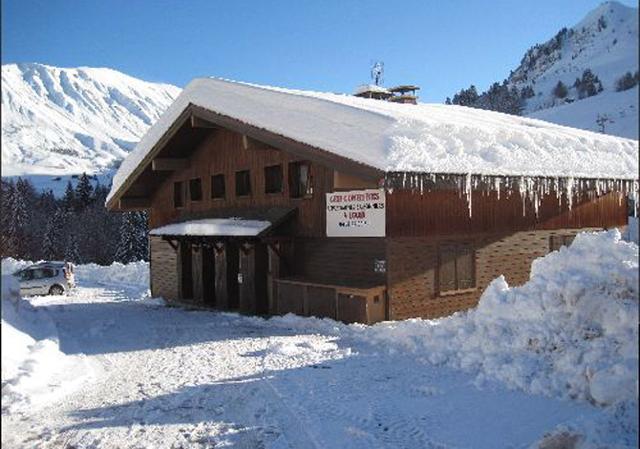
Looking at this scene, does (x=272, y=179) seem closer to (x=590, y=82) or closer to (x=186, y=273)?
(x=186, y=273)

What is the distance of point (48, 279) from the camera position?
903 inches

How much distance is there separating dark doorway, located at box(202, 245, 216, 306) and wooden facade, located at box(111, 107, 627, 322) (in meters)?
0.03

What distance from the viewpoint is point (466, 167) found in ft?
40.1

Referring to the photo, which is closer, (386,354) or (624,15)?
(624,15)

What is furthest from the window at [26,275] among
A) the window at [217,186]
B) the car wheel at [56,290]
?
the window at [217,186]

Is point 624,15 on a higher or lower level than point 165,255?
higher

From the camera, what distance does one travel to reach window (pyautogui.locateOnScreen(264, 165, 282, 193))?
16375 millimetres

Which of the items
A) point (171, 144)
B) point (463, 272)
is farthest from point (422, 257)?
point (171, 144)

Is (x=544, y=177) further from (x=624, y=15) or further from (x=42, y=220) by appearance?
(x=42, y=220)

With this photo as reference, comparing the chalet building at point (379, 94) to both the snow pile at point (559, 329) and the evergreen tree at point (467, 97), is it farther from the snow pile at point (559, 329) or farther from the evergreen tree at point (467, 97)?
the evergreen tree at point (467, 97)

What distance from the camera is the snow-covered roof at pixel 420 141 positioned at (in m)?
12.0

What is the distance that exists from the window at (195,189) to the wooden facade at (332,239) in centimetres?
5

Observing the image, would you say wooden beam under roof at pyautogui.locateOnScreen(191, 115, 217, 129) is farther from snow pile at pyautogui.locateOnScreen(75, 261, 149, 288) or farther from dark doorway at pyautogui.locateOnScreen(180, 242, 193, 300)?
snow pile at pyautogui.locateOnScreen(75, 261, 149, 288)

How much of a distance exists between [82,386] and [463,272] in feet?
31.9
